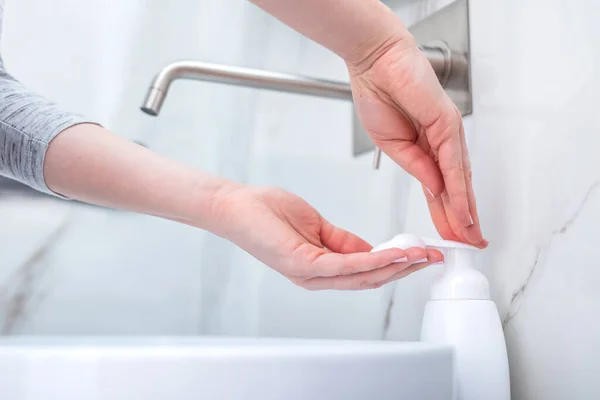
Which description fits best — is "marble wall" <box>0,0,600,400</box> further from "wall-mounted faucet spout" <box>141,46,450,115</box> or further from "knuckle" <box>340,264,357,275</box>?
"knuckle" <box>340,264,357,275</box>

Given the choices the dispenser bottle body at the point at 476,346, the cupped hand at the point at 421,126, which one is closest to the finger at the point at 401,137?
the cupped hand at the point at 421,126

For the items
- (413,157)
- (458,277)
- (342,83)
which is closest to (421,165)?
(413,157)

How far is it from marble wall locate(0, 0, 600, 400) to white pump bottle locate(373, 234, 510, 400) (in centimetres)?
7

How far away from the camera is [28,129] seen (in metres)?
0.59

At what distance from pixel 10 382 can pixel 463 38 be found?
601 mm

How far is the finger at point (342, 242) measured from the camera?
1.89ft

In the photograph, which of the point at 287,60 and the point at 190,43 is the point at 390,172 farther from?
the point at 190,43

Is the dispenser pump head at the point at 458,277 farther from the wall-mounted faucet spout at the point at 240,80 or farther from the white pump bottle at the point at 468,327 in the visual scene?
the wall-mounted faucet spout at the point at 240,80

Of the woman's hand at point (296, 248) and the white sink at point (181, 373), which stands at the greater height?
the woman's hand at point (296, 248)

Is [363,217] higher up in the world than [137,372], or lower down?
higher up

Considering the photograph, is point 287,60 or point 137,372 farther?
point 287,60

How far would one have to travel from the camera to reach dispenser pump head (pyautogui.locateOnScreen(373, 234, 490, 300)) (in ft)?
1.85

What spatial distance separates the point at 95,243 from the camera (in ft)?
3.14

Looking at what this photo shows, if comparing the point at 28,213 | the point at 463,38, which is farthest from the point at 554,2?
the point at 28,213
